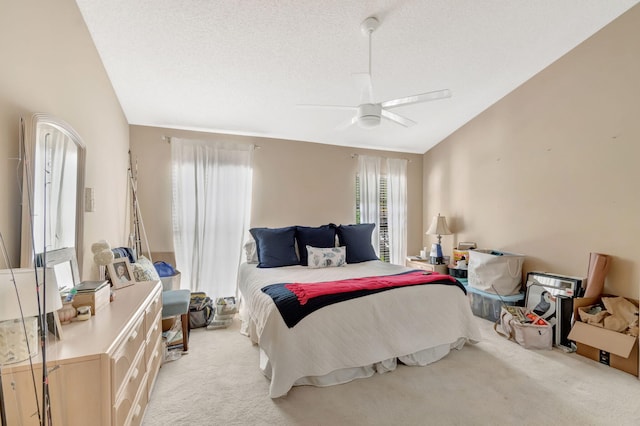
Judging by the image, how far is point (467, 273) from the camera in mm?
3859

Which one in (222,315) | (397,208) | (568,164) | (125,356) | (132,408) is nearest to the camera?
(125,356)

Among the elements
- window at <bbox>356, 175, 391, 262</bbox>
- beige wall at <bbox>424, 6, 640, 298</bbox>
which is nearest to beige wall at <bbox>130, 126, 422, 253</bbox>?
window at <bbox>356, 175, 391, 262</bbox>

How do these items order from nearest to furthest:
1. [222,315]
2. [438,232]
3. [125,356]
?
1. [125,356]
2. [222,315]
3. [438,232]

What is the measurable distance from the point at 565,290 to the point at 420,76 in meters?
2.59

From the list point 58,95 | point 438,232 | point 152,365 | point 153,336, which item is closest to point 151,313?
point 153,336

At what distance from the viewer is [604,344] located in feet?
7.84

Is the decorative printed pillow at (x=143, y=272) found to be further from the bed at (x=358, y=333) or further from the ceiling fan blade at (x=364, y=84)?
the ceiling fan blade at (x=364, y=84)

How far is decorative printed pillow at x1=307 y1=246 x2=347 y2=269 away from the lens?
132 inches

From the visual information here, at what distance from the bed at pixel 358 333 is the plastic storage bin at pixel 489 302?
927mm

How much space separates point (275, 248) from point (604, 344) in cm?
312

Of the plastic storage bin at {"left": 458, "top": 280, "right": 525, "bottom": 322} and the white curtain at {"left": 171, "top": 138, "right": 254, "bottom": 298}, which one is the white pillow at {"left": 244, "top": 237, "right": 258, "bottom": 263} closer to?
Result: the white curtain at {"left": 171, "top": 138, "right": 254, "bottom": 298}

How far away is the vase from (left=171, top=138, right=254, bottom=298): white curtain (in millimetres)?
2316

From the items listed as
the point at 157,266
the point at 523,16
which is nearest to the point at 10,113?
the point at 157,266

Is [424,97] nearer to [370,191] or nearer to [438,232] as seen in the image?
[370,191]
